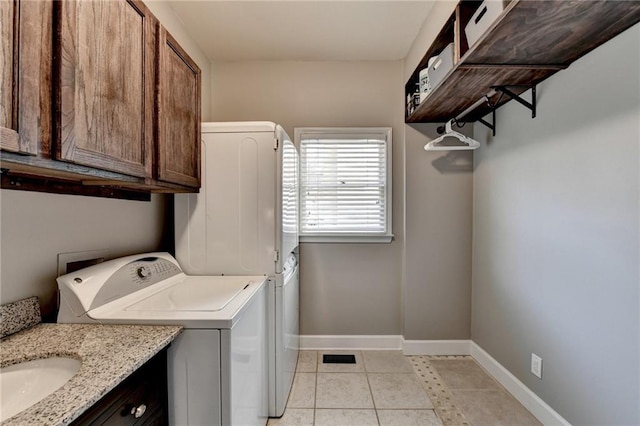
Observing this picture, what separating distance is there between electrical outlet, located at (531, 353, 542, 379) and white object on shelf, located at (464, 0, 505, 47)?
1893 millimetres

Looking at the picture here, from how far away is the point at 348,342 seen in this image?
2785 millimetres

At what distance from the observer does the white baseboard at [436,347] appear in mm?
2660

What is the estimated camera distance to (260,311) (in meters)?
1.70

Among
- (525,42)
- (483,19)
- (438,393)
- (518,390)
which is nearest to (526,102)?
(525,42)

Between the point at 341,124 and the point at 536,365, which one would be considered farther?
the point at 341,124

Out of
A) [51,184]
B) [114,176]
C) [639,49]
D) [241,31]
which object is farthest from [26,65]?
[639,49]

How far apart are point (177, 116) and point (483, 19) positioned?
1559 mm

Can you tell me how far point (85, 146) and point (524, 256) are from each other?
2.42 meters

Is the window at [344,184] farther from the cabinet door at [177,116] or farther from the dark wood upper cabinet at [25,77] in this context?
the dark wood upper cabinet at [25,77]

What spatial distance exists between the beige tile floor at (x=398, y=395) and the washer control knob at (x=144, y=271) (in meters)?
1.18

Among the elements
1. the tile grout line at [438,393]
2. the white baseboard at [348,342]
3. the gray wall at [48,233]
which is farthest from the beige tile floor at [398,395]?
the gray wall at [48,233]

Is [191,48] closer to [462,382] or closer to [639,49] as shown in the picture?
[639,49]

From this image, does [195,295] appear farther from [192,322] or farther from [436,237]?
[436,237]

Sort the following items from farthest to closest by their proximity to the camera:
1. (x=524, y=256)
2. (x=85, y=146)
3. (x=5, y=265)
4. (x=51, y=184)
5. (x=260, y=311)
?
(x=524, y=256) → (x=260, y=311) → (x=51, y=184) → (x=5, y=265) → (x=85, y=146)
